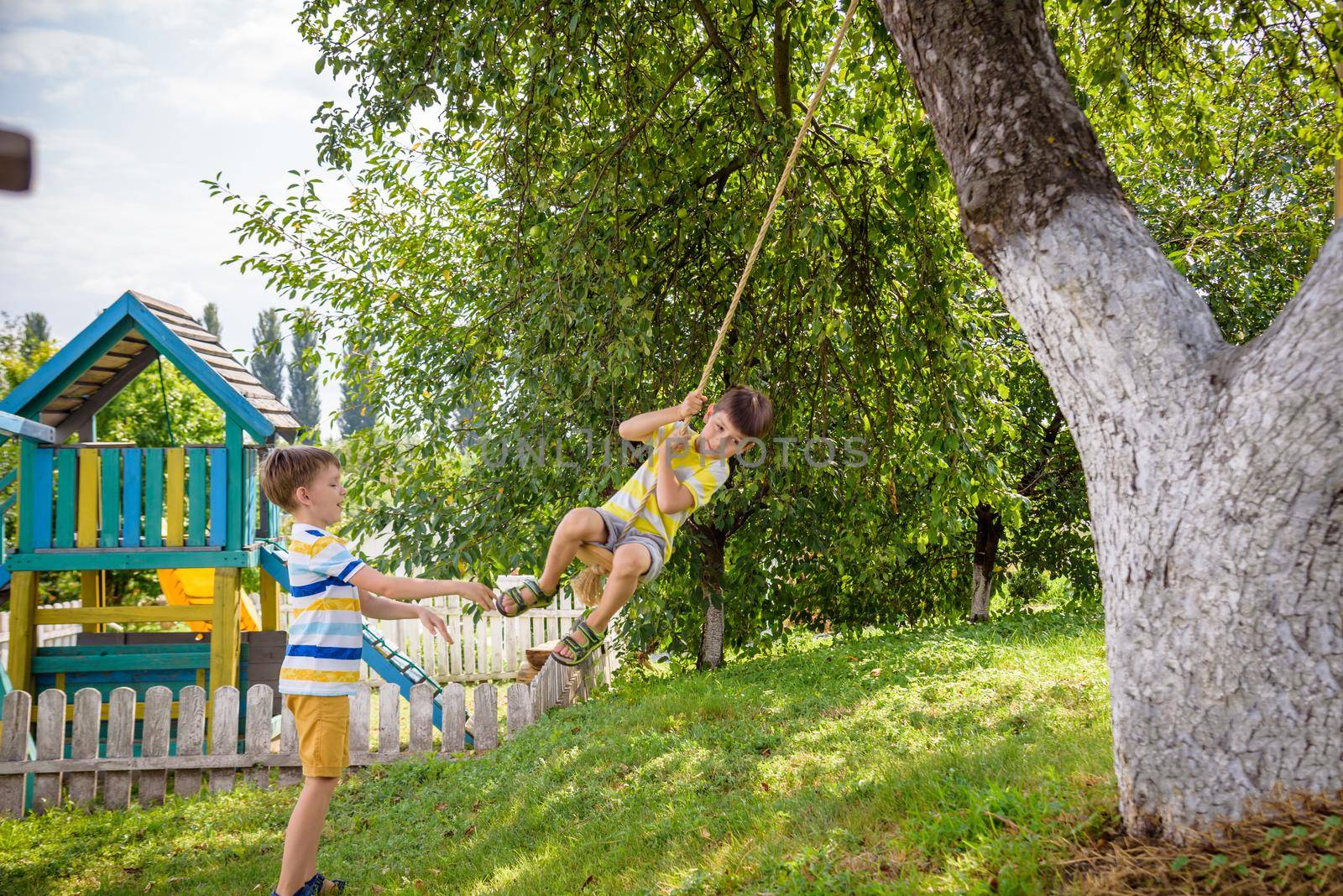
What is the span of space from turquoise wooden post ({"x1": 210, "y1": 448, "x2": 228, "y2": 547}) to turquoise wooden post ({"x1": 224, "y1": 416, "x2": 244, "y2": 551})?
32 mm

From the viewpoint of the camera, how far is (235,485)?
7.59 meters

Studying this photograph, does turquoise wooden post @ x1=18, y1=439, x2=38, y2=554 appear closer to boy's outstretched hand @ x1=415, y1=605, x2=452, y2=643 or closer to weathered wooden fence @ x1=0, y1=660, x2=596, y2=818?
weathered wooden fence @ x1=0, y1=660, x2=596, y2=818

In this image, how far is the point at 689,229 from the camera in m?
6.30

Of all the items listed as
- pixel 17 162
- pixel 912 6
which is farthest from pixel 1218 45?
pixel 17 162

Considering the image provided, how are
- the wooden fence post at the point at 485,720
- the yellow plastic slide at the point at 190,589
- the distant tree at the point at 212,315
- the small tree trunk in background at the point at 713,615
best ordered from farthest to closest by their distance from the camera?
the distant tree at the point at 212,315 → the yellow plastic slide at the point at 190,589 → the small tree trunk in background at the point at 713,615 → the wooden fence post at the point at 485,720

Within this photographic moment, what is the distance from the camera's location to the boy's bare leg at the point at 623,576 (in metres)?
3.98

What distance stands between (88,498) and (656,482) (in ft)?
18.4

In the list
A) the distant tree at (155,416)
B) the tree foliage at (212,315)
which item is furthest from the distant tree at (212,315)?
the distant tree at (155,416)

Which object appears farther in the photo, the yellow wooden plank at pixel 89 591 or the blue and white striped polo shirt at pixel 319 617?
the yellow wooden plank at pixel 89 591

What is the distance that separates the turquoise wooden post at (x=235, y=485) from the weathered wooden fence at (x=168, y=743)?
128 centimetres

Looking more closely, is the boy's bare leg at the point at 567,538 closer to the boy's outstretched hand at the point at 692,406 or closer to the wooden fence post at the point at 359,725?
the boy's outstretched hand at the point at 692,406

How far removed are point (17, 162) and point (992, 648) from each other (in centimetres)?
723

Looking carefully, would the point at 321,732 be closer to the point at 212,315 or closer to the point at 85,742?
the point at 85,742

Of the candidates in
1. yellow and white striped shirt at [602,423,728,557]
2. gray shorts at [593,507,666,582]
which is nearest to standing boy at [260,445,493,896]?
gray shorts at [593,507,666,582]
